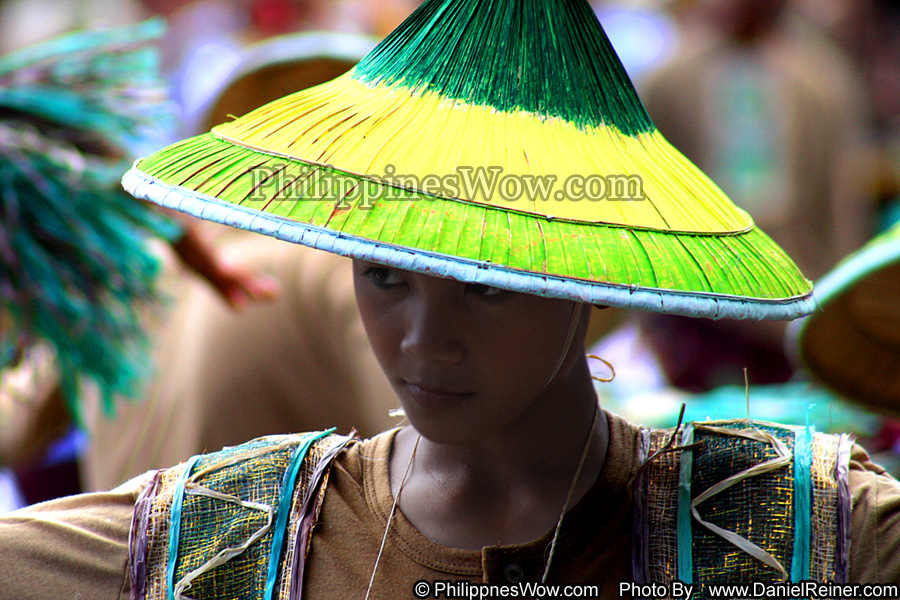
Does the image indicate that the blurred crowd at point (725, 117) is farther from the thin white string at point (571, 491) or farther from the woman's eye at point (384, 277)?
the woman's eye at point (384, 277)

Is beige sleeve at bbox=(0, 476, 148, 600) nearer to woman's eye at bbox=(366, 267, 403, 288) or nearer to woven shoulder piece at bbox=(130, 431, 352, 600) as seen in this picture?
woven shoulder piece at bbox=(130, 431, 352, 600)

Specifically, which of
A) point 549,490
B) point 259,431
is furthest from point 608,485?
point 259,431

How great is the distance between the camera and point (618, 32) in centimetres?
455

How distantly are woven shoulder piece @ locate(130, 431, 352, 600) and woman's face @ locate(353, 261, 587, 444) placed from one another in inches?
7.4

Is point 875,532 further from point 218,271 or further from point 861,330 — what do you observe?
point 218,271

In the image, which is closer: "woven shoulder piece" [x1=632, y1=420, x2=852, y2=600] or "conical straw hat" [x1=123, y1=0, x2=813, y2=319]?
"conical straw hat" [x1=123, y1=0, x2=813, y2=319]

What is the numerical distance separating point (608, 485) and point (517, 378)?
18cm

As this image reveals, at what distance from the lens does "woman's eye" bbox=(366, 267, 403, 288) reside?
0.90 m

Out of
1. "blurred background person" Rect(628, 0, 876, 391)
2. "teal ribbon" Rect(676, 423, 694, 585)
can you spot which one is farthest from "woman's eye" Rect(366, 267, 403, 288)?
"blurred background person" Rect(628, 0, 876, 391)

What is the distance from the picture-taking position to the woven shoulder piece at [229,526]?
979mm

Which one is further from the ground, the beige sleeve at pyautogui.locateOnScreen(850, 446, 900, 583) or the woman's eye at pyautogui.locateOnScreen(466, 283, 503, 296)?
the woman's eye at pyautogui.locateOnScreen(466, 283, 503, 296)

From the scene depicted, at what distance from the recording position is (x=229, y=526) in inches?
39.4

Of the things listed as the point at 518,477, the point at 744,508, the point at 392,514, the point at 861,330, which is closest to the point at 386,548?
the point at 392,514

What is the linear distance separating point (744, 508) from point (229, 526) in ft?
1.67
